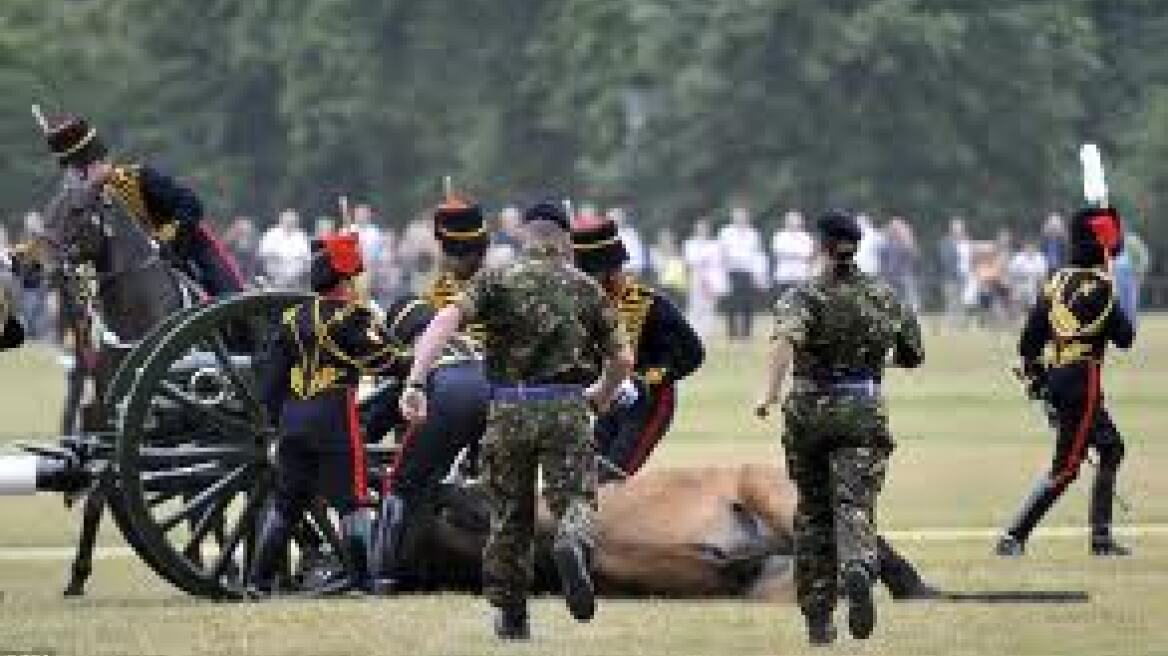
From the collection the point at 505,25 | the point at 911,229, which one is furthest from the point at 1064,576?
the point at 505,25

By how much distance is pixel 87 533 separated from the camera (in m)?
17.8

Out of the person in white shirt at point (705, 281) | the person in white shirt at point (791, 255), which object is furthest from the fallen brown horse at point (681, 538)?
the person in white shirt at point (705, 281)

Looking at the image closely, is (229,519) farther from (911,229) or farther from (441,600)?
(911,229)

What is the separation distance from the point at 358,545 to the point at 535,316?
7.93 ft

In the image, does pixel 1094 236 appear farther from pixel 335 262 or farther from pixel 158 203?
pixel 158 203

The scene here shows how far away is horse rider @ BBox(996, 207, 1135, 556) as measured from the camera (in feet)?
64.2

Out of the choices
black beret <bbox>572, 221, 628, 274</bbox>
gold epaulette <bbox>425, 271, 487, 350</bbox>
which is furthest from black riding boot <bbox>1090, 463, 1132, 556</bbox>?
gold epaulette <bbox>425, 271, 487, 350</bbox>

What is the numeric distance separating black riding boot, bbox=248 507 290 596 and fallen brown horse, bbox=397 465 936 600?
59 centimetres

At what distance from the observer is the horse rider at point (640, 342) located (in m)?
17.6

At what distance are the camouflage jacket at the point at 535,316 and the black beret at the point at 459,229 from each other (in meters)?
2.11

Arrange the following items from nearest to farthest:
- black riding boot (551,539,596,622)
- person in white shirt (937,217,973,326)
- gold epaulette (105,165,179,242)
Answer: black riding boot (551,539,596,622)
gold epaulette (105,165,179,242)
person in white shirt (937,217,973,326)

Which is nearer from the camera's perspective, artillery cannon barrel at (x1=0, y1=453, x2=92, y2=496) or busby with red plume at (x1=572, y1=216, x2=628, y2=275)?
artillery cannon barrel at (x1=0, y1=453, x2=92, y2=496)

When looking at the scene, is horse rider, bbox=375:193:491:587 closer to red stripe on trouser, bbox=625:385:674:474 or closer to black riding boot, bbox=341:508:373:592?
black riding boot, bbox=341:508:373:592

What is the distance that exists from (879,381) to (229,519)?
15.4ft
